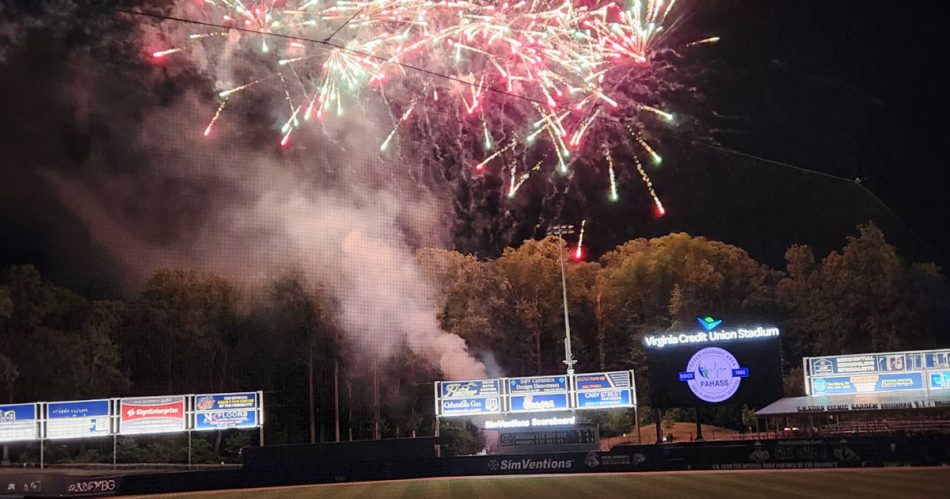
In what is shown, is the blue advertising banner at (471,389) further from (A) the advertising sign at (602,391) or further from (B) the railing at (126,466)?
(B) the railing at (126,466)

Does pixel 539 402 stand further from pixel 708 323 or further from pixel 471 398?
pixel 708 323

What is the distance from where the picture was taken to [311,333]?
24.3 metres

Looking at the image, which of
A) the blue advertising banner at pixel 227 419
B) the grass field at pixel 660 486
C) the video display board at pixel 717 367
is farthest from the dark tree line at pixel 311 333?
the video display board at pixel 717 367

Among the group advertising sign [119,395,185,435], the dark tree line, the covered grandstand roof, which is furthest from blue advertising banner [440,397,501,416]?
the covered grandstand roof

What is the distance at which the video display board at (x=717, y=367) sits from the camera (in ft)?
55.9

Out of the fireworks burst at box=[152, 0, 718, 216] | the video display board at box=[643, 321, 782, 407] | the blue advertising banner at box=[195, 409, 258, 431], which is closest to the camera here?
the fireworks burst at box=[152, 0, 718, 216]

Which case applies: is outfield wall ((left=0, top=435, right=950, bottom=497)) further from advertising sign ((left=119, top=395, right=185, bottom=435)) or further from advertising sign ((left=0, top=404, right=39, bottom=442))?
advertising sign ((left=0, top=404, right=39, bottom=442))

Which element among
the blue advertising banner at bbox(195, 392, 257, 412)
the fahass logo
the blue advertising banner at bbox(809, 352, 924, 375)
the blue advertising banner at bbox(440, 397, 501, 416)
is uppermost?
the fahass logo

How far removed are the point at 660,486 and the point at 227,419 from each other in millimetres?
10608

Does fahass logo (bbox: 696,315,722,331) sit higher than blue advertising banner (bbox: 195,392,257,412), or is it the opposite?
fahass logo (bbox: 696,315,722,331)

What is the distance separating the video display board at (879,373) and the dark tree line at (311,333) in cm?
920

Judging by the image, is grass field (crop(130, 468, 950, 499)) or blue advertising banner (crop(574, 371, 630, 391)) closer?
grass field (crop(130, 468, 950, 499))

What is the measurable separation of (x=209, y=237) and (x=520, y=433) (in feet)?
35.7

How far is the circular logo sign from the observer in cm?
1720
